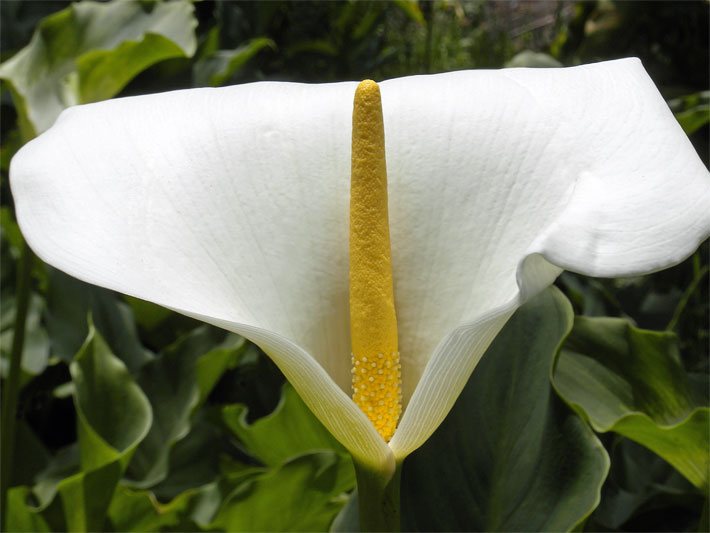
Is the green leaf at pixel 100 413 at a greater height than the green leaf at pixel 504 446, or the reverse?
the green leaf at pixel 504 446

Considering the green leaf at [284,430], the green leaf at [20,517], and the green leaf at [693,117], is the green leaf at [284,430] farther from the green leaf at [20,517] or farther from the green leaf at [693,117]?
the green leaf at [693,117]

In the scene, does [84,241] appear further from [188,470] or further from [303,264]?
[188,470]

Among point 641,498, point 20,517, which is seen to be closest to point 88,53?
point 20,517

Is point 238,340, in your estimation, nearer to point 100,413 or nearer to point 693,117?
point 100,413

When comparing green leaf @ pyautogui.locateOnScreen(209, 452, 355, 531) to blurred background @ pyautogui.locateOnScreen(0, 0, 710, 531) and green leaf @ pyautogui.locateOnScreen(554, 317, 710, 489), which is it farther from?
green leaf @ pyautogui.locateOnScreen(554, 317, 710, 489)

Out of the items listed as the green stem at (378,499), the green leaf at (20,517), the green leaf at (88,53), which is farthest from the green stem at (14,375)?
the green stem at (378,499)

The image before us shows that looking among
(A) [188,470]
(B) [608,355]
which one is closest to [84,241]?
(B) [608,355]

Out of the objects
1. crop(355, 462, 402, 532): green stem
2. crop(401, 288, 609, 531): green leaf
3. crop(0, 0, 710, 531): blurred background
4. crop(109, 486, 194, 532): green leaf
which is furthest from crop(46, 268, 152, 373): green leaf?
crop(355, 462, 402, 532): green stem
